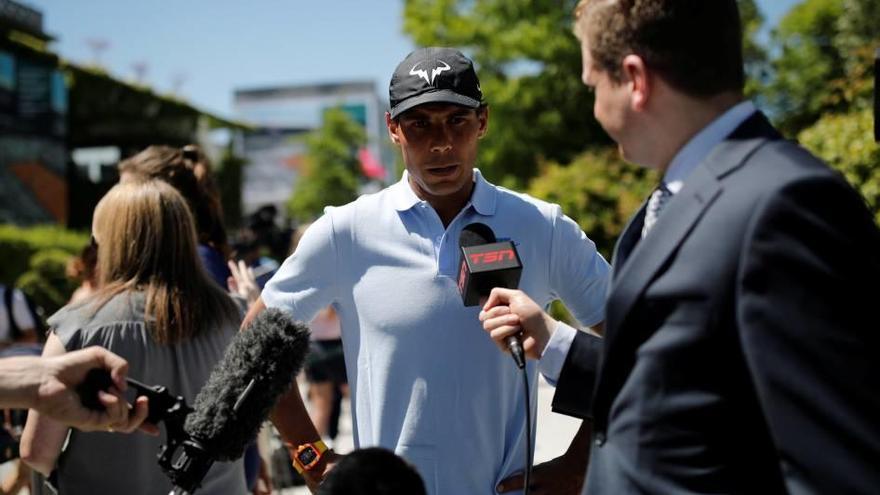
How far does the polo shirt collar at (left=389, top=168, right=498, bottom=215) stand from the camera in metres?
2.85

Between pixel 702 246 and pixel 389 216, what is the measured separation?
1451 millimetres

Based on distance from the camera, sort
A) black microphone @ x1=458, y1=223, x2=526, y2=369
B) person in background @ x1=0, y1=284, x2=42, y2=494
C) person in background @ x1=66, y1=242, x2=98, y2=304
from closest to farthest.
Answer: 1. black microphone @ x1=458, y1=223, x2=526, y2=369
2. person in background @ x1=66, y1=242, x2=98, y2=304
3. person in background @ x1=0, y1=284, x2=42, y2=494

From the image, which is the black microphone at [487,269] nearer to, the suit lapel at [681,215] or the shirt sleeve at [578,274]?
the shirt sleeve at [578,274]

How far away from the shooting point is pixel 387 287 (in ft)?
8.95

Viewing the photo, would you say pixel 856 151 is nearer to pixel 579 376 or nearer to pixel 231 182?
pixel 579 376

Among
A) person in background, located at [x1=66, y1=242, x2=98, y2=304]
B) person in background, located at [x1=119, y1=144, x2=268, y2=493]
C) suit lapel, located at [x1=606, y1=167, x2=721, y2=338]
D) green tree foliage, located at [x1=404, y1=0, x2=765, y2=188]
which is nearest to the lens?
suit lapel, located at [x1=606, y1=167, x2=721, y2=338]

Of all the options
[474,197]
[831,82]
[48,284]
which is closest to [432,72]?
[474,197]

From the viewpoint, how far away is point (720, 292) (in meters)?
1.48

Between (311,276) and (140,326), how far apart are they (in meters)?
0.73

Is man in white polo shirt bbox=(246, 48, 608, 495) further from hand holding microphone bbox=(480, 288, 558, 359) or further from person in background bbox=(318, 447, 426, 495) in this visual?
person in background bbox=(318, 447, 426, 495)

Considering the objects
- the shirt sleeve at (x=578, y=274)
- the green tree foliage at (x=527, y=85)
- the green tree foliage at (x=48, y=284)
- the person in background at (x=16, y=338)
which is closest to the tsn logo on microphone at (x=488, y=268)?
the shirt sleeve at (x=578, y=274)

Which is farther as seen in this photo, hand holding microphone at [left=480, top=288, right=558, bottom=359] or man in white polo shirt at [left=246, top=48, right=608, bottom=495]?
man in white polo shirt at [left=246, top=48, right=608, bottom=495]

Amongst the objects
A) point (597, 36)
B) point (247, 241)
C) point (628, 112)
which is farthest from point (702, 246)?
point (247, 241)

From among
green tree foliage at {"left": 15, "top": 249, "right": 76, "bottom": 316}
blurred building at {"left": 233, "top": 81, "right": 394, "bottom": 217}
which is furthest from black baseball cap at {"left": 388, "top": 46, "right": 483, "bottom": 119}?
blurred building at {"left": 233, "top": 81, "right": 394, "bottom": 217}
